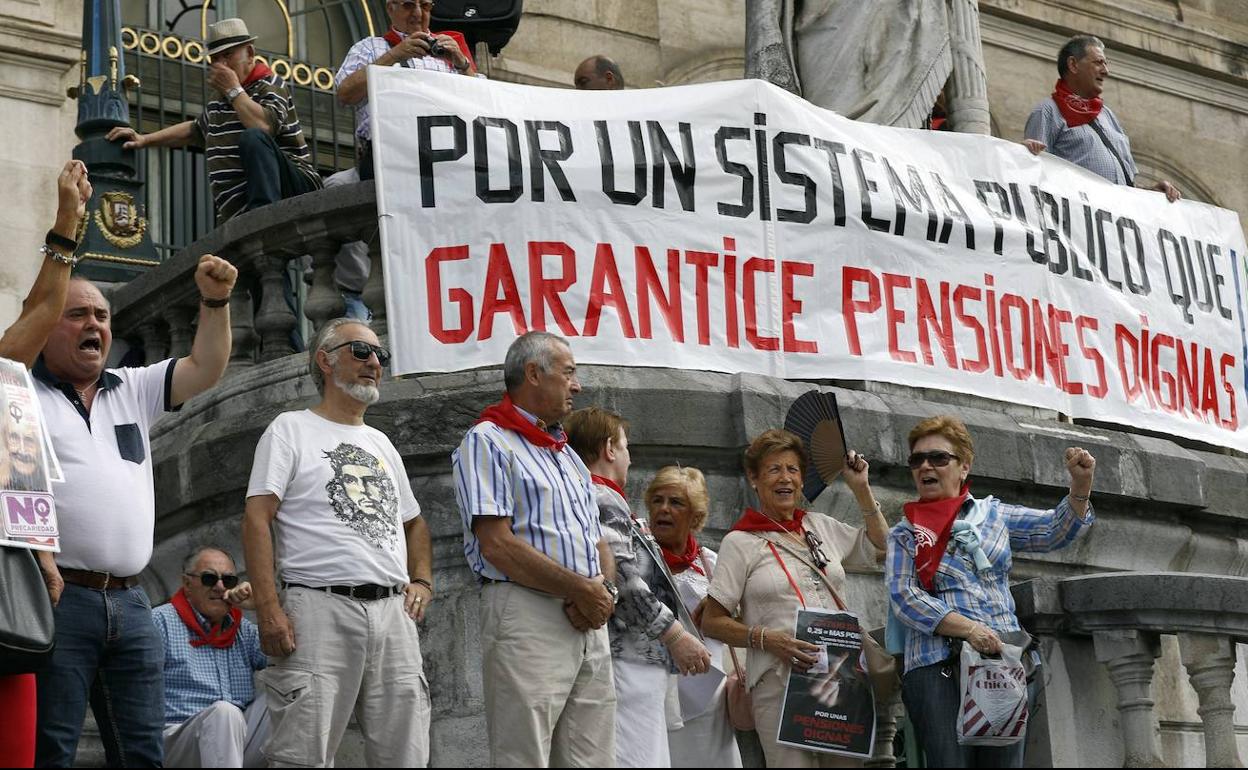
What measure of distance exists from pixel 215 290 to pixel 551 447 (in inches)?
43.7

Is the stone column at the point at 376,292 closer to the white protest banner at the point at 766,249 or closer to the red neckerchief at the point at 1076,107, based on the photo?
the white protest banner at the point at 766,249

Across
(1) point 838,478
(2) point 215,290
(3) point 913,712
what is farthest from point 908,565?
(2) point 215,290

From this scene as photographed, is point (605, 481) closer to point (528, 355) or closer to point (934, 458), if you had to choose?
point (528, 355)

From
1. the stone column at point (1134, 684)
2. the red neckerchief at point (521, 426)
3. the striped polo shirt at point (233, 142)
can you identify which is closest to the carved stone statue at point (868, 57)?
the striped polo shirt at point (233, 142)

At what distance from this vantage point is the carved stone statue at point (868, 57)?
10.2 m

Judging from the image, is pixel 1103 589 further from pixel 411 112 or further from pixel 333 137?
pixel 333 137

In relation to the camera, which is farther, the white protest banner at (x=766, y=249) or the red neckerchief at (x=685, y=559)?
the white protest banner at (x=766, y=249)

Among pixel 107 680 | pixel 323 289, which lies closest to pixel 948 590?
pixel 107 680

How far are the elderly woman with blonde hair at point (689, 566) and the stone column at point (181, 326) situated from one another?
275 centimetres

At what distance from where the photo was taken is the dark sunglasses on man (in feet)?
22.9

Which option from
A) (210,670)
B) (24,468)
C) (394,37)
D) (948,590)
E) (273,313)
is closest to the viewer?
(24,468)

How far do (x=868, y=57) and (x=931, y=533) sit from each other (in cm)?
408

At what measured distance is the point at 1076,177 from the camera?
10.1m

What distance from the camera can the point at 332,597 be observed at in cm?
620
